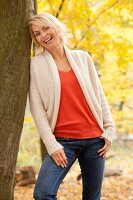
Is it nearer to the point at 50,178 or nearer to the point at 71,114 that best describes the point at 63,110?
the point at 71,114

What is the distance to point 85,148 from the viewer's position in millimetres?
3025

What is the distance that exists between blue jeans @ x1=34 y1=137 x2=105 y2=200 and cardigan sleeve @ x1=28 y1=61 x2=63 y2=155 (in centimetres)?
9

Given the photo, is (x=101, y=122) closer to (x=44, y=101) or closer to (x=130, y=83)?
(x=44, y=101)

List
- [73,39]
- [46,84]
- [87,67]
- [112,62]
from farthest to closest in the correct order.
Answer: [112,62], [73,39], [87,67], [46,84]


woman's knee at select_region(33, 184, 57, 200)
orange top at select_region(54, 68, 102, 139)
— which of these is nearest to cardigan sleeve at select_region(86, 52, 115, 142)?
orange top at select_region(54, 68, 102, 139)

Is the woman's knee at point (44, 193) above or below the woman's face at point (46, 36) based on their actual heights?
below

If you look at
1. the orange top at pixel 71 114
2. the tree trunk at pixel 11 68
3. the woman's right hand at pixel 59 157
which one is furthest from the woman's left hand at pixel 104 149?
the tree trunk at pixel 11 68

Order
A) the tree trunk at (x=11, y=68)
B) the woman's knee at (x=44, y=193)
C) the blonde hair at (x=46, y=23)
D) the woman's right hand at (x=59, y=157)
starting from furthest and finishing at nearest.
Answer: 1. the tree trunk at (x=11, y=68)
2. the blonde hair at (x=46, y=23)
3. the woman's right hand at (x=59, y=157)
4. the woman's knee at (x=44, y=193)

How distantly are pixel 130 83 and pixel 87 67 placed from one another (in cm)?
836

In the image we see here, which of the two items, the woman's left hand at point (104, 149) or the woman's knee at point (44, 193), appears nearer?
the woman's knee at point (44, 193)

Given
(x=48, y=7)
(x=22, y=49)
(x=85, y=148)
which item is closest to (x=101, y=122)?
(x=85, y=148)

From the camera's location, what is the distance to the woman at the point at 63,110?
2.90 m

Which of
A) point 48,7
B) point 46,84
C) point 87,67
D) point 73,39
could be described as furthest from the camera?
point 73,39

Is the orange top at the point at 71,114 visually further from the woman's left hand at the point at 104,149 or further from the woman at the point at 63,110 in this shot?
the woman's left hand at the point at 104,149
